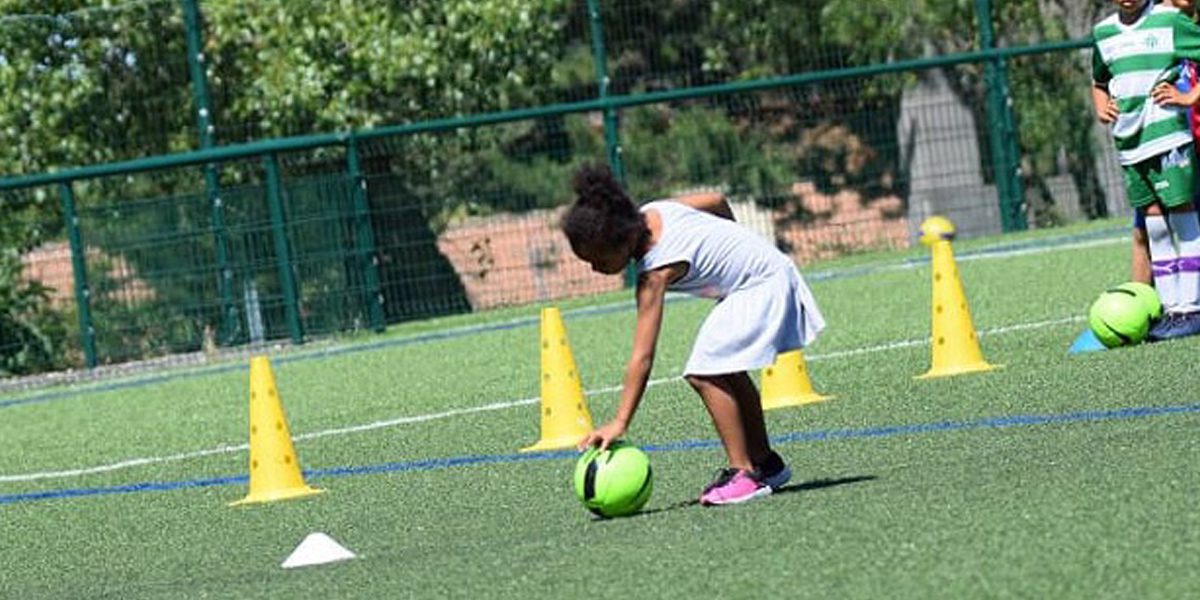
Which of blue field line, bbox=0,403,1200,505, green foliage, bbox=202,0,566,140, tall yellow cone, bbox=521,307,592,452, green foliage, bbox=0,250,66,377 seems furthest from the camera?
green foliage, bbox=202,0,566,140

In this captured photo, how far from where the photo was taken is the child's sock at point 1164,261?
12.9 meters

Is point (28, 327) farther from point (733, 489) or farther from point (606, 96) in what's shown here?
point (733, 489)

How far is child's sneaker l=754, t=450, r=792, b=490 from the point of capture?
30.2 ft

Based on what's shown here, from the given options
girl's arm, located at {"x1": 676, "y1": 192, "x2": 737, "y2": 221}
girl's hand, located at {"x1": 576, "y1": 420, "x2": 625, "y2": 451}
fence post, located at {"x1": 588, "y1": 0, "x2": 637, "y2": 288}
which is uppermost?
fence post, located at {"x1": 588, "y1": 0, "x2": 637, "y2": 288}

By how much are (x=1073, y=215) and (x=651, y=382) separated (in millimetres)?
13369

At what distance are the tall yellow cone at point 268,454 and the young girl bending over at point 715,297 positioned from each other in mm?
2435

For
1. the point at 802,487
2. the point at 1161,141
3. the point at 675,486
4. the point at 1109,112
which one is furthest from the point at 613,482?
the point at 1109,112

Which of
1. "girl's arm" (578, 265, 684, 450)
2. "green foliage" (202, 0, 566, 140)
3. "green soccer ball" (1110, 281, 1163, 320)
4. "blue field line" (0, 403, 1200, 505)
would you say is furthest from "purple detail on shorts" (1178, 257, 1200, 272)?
"green foliage" (202, 0, 566, 140)

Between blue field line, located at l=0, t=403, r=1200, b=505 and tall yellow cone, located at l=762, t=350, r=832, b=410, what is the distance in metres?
1.08

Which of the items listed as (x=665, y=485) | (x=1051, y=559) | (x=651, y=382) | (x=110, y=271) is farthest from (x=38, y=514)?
(x=110, y=271)

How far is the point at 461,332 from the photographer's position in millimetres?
22266

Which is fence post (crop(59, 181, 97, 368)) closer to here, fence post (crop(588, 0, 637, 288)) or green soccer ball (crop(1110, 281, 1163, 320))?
fence post (crop(588, 0, 637, 288))

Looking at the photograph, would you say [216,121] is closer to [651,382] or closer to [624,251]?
[651,382]

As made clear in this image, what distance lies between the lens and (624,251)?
29.7 ft
